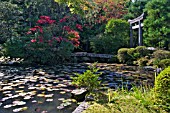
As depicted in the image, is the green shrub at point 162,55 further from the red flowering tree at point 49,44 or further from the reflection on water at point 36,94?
the reflection on water at point 36,94

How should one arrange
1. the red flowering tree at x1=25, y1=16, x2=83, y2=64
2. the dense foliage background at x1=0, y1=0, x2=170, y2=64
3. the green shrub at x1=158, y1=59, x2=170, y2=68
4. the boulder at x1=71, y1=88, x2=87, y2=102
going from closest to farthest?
the boulder at x1=71, y1=88, x2=87, y2=102 → the green shrub at x1=158, y1=59, x2=170, y2=68 → the red flowering tree at x1=25, y1=16, x2=83, y2=64 → the dense foliage background at x1=0, y1=0, x2=170, y2=64

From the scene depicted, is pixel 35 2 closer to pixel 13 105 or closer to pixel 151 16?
pixel 151 16

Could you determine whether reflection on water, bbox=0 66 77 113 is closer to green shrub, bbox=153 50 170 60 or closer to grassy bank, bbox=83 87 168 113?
grassy bank, bbox=83 87 168 113

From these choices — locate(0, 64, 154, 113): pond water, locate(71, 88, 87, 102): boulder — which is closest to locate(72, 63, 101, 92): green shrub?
locate(71, 88, 87, 102): boulder

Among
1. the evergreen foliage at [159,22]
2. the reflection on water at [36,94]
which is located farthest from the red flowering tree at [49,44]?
the evergreen foliage at [159,22]

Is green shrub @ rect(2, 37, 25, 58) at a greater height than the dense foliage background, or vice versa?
the dense foliage background

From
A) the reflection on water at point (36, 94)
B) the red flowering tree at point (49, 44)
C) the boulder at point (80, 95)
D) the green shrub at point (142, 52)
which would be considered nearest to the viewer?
the reflection on water at point (36, 94)

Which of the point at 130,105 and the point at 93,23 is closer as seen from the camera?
the point at 130,105

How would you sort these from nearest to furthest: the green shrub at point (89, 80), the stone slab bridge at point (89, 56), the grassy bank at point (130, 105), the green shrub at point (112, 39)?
the grassy bank at point (130, 105), the green shrub at point (89, 80), the stone slab bridge at point (89, 56), the green shrub at point (112, 39)

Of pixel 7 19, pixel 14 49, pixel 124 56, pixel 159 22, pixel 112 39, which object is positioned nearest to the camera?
pixel 14 49

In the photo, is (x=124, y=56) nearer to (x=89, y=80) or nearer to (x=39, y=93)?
(x=39, y=93)

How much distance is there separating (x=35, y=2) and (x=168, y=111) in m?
11.0

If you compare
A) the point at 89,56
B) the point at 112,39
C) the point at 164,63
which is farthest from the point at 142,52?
the point at 89,56

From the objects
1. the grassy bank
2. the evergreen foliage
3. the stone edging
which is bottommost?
the stone edging
